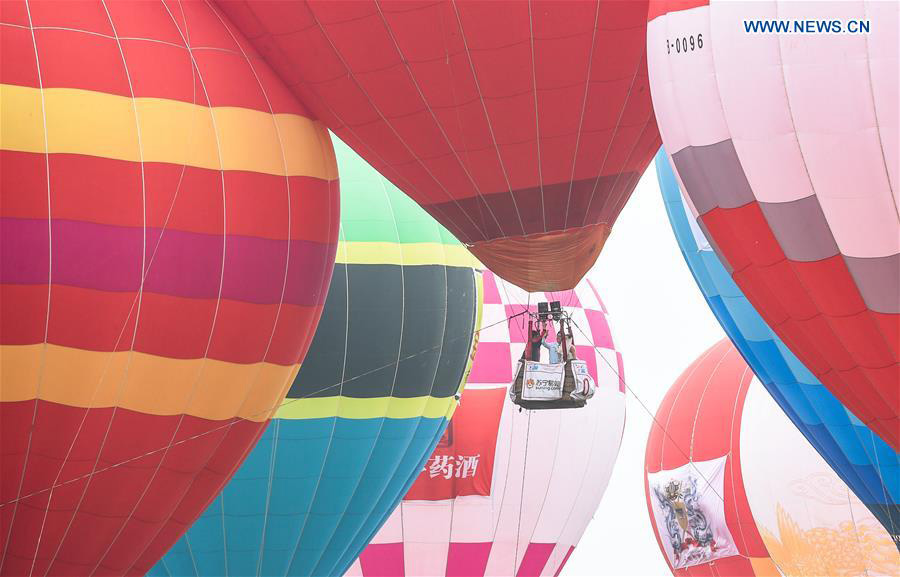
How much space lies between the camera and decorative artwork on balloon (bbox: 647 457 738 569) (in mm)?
13219

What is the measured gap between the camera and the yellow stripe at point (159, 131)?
300 inches

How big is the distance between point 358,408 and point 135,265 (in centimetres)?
308

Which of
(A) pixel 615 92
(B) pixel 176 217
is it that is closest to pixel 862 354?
(A) pixel 615 92

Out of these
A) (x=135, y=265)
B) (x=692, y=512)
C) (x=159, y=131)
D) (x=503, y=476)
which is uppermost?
(x=159, y=131)

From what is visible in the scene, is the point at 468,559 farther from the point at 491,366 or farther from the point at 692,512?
the point at 692,512

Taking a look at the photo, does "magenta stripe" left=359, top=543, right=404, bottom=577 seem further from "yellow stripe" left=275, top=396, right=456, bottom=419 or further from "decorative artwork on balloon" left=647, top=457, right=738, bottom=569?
"yellow stripe" left=275, top=396, right=456, bottom=419

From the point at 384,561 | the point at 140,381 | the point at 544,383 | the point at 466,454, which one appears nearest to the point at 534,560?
the point at 466,454

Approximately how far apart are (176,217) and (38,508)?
1.59m

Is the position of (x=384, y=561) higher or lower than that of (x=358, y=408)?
lower

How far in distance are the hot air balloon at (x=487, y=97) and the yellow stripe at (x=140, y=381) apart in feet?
4.81

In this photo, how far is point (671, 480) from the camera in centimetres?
1402

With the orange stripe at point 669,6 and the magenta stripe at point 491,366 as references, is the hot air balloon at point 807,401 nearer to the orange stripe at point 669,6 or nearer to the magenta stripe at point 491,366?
the orange stripe at point 669,6

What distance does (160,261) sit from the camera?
25.8 feet

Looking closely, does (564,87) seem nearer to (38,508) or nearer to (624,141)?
(624,141)
